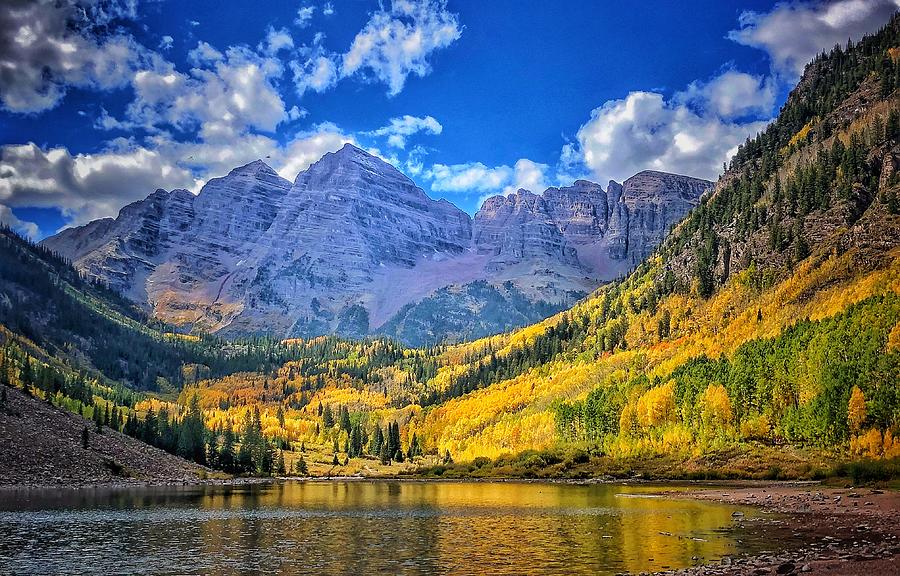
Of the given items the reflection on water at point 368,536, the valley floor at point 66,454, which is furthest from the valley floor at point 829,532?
the valley floor at point 66,454

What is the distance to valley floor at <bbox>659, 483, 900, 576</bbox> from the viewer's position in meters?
37.5

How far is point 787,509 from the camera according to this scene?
239 ft

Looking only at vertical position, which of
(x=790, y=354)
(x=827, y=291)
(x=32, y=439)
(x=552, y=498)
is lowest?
(x=552, y=498)

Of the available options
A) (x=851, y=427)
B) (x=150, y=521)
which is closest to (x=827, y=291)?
(x=851, y=427)

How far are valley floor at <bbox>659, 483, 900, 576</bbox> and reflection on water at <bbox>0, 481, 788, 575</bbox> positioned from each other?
4.34m

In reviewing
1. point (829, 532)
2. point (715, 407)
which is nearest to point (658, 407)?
point (715, 407)

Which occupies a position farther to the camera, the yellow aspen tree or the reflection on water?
the yellow aspen tree

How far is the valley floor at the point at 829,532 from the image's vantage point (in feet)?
123

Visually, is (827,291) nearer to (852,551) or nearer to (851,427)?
(851,427)

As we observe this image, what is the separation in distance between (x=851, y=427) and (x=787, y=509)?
169ft

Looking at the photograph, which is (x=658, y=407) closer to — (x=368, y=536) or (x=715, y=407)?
(x=715, y=407)

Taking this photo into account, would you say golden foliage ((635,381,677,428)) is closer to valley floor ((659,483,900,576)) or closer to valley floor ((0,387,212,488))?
valley floor ((659,483,900,576))

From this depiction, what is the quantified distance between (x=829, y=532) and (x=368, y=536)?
38.4 meters

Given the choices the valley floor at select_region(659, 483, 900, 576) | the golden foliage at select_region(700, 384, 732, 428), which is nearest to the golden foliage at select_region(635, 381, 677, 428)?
the golden foliage at select_region(700, 384, 732, 428)
